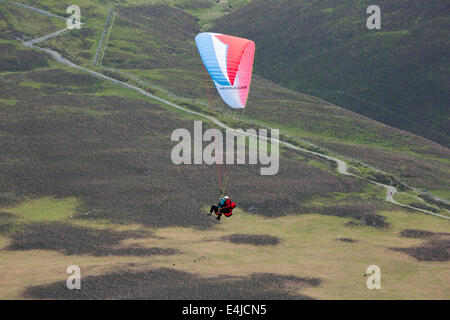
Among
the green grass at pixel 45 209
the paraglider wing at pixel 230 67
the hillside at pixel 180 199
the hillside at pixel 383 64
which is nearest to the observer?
the paraglider wing at pixel 230 67

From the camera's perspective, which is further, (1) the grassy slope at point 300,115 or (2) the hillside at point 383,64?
(2) the hillside at point 383,64

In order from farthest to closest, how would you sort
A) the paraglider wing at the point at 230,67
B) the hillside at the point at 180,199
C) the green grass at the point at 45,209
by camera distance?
the green grass at the point at 45,209, the hillside at the point at 180,199, the paraglider wing at the point at 230,67

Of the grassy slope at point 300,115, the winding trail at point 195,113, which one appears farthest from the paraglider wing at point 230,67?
the grassy slope at point 300,115

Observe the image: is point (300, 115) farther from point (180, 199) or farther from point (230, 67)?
point (230, 67)

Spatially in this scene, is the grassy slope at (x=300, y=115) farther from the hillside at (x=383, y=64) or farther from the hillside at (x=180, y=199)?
the hillside at (x=383, y=64)

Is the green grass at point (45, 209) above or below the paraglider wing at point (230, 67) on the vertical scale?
below

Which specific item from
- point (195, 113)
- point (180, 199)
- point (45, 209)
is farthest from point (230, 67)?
point (195, 113)
